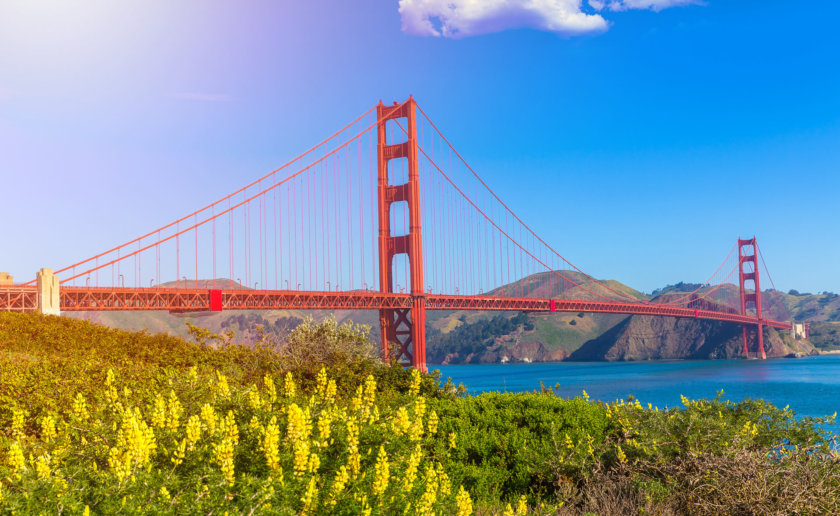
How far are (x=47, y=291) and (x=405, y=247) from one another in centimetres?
3059

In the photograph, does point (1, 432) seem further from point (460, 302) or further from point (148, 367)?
point (460, 302)

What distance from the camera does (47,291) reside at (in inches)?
1240

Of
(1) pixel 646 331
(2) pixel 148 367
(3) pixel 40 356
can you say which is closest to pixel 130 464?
(2) pixel 148 367

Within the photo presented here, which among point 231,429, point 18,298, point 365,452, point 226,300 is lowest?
point 365,452

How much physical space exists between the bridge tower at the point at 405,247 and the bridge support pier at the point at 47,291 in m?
25.3

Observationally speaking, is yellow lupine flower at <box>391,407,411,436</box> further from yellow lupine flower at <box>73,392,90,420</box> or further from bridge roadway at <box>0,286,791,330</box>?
bridge roadway at <box>0,286,791,330</box>

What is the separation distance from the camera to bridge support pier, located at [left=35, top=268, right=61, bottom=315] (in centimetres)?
3116

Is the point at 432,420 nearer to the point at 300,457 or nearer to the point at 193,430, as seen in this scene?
the point at 300,457

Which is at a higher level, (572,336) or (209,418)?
(209,418)

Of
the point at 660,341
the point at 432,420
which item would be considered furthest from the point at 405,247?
the point at 660,341

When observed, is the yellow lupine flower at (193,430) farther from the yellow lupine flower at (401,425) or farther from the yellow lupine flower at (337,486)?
the yellow lupine flower at (401,425)

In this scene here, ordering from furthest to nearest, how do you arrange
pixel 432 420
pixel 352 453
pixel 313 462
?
pixel 432 420, pixel 352 453, pixel 313 462

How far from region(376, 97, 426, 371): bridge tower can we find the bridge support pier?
25.3m

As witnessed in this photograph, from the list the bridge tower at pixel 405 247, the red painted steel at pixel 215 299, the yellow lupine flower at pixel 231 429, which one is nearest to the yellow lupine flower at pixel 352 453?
the yellow lupine flower at pixel 231 429
